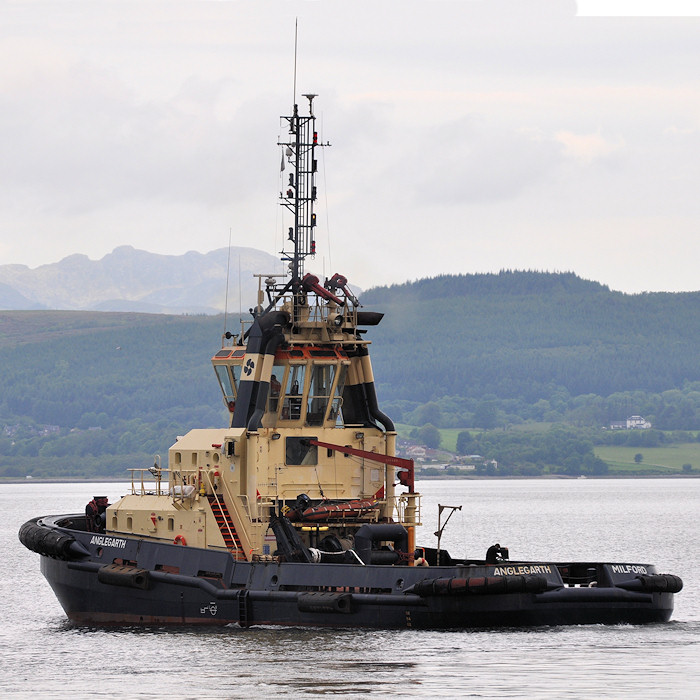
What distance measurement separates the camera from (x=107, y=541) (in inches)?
1085

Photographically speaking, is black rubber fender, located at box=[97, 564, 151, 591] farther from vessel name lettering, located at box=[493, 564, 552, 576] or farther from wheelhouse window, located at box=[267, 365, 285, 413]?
vessel name lettering, located at box=[493, 564, 552, 576]

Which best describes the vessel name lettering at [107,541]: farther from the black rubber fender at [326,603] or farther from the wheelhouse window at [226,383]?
the black rubber fender at [326,603]

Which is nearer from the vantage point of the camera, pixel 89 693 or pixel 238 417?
pixel 89 693

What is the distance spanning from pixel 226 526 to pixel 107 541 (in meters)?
2.50

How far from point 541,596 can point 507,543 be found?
33.5 meters

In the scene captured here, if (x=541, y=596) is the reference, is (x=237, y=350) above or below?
above

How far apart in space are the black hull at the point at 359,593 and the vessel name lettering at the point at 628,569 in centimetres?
2

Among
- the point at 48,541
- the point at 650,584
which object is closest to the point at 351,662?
the point at 650,584

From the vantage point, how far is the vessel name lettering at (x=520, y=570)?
926 inches

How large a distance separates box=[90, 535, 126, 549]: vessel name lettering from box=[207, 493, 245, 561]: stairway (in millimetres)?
1888

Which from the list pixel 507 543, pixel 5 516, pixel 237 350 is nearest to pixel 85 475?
pixel 5 516

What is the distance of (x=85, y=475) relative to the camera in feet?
562

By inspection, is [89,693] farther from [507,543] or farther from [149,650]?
[507,543]

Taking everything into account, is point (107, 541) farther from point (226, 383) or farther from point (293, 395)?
point (293, 395)
